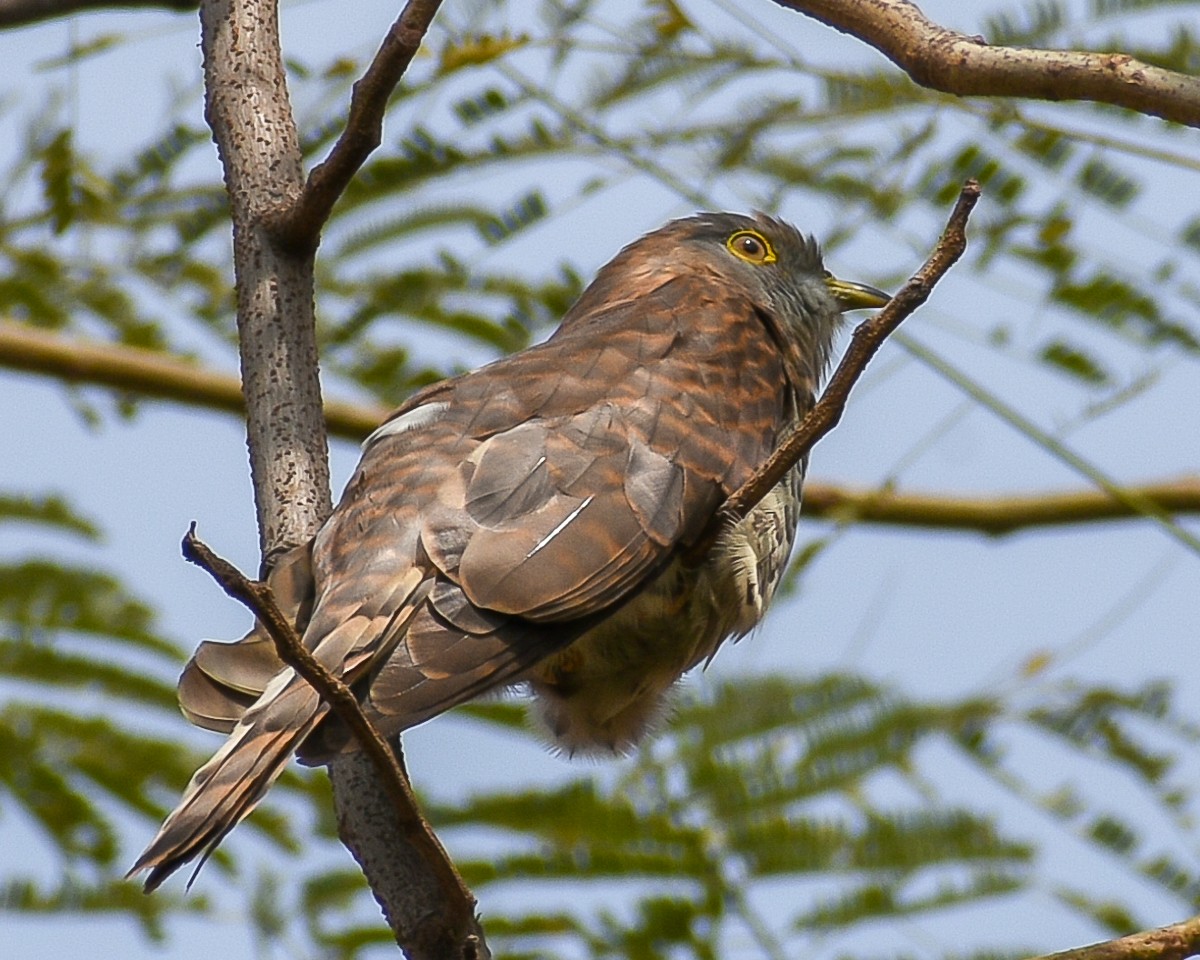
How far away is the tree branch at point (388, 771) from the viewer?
7.68 feet

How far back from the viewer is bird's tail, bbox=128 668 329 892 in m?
2.63

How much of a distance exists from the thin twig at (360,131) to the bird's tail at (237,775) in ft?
3.04

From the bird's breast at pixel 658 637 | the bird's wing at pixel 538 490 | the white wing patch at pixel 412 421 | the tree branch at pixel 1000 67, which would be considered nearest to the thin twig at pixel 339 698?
the bird's wing at pixel 538 490

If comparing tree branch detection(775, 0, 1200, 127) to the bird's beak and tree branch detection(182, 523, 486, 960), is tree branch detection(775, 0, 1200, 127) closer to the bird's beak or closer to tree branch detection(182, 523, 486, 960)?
tree branch detection(182, 523, 486, 960)

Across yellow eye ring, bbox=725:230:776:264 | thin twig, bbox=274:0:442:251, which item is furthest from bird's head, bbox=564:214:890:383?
thin twig, bbox=274:0:442:251

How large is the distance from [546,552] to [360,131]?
0.87 meters

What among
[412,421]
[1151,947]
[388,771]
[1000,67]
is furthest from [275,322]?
[1151,947]

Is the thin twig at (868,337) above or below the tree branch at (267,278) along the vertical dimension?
below

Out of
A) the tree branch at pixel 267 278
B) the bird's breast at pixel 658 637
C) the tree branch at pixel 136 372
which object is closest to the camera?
the tree branch at pixel 267 278

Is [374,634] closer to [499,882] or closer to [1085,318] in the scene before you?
[499,882]

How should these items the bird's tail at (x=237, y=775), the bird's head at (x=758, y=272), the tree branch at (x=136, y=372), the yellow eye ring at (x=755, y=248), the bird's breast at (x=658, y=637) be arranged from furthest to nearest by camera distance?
1. the tree branch at (x=136, y=372)
2. the yellow eye ring at (x=755, y=248)
3. the bird's head at (x=758, y=272)
4. the bird's breast at (x=658, y=637)
5. the bird's tail at (x=237, y=775)

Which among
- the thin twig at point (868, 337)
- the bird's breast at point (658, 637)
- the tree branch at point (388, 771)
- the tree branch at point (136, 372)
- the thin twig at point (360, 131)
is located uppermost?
the tree branch at point (136, 372)

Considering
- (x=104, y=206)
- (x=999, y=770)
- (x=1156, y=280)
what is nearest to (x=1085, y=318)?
(x=1156, y=280)

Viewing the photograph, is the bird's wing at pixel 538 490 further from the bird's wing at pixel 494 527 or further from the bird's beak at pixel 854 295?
the bird's beak at pixel 854 295
